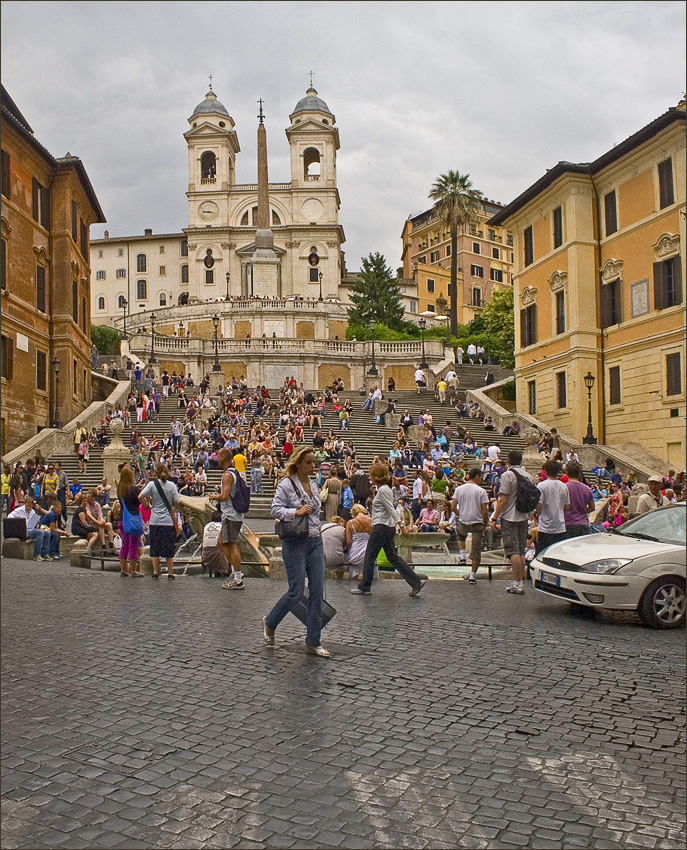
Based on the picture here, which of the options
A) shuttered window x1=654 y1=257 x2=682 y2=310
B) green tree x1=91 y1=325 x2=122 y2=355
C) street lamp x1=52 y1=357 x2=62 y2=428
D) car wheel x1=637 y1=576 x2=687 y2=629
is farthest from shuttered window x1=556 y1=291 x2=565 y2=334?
green tree x1=91 y1=325 x2=122 y2=355

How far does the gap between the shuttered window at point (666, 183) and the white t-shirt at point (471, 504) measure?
2000 cm

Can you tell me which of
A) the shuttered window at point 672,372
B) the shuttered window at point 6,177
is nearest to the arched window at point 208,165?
the shuttered window at point 6,177

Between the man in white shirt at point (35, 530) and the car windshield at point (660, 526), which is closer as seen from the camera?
the car windshield at point (660, 526)

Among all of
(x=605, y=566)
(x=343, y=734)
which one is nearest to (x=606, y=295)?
(x=605, y=566)

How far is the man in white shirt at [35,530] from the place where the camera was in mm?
16594

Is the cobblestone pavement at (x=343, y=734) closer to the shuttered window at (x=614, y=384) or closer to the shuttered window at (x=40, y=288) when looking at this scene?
the shuttered window at (x=614, y=384)

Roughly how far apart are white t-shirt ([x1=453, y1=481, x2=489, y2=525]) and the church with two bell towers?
259 ft

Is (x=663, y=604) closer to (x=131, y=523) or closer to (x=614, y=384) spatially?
(x=131, y=523)

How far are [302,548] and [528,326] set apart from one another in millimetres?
32700

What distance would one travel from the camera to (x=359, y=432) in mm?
35062

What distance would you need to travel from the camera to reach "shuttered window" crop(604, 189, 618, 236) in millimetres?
32094

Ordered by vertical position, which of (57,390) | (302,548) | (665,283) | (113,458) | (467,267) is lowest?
(302,548)

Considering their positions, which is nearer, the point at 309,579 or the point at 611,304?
the point at 309,579

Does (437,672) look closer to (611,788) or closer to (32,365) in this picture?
(611,788)
